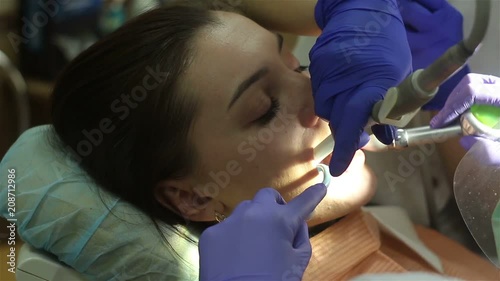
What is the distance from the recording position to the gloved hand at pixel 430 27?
1.07 meters

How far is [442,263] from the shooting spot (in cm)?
118

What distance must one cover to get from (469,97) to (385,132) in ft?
0.53

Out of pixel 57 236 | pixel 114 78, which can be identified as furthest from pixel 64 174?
pixel 114 78

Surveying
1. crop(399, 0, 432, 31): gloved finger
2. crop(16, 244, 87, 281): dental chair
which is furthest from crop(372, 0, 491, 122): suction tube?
crop(16, 244, 87, 281): dental chair

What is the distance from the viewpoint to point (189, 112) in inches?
37.6

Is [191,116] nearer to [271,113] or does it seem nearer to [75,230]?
[271,113]

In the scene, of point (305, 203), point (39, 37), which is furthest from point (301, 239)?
point (39, 37)

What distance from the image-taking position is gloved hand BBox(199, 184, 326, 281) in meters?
0.79

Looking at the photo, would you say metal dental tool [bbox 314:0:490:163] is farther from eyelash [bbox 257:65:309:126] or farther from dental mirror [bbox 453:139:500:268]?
eyelash [bbox 257:65:309:126]

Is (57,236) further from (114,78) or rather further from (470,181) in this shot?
(470,181)

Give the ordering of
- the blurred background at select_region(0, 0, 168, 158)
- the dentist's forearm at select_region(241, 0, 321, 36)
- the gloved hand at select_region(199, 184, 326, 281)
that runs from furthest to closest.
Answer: the blurred background at select_region(0, 0, 168, 158)
the dentist's forearm at select_region(241, 0, 321, 36)
the gloved hand at select_region(199, 184, 326, 281)

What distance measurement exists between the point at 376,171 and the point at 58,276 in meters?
0.77

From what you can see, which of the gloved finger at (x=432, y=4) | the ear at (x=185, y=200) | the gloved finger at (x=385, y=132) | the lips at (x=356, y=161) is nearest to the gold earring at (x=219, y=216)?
the ear at (x=185, y=200)

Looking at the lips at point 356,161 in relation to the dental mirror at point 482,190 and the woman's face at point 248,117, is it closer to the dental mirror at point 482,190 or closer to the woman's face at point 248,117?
the woman's face at point 248,117
